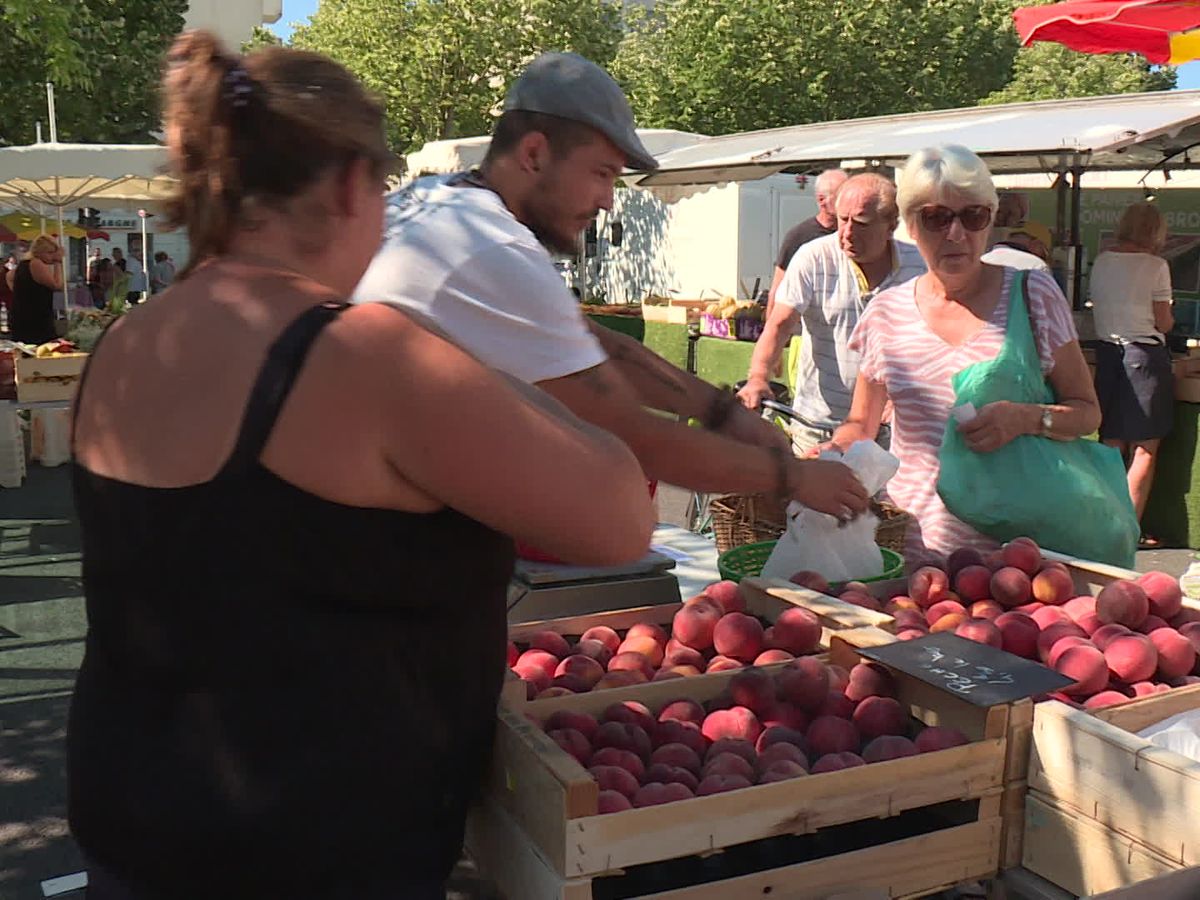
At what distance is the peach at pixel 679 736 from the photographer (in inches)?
74.8

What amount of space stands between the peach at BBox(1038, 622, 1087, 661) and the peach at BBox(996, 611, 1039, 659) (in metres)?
0.01

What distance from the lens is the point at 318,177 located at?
1.26 metres

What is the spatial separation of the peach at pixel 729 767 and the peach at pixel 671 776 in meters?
0.03

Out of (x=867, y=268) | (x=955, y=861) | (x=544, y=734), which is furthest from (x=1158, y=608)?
(x=867, y=268)

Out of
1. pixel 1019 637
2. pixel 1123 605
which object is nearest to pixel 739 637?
pixel 1019 637

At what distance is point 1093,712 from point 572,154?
1307 millimetres

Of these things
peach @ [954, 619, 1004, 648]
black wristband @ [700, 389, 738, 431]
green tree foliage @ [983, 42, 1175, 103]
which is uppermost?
green tree foliage @ [983, 42, 1175, 103]

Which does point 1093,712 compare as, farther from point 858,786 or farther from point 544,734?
point 544,734

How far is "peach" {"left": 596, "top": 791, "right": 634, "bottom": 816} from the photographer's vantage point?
1.64 metres

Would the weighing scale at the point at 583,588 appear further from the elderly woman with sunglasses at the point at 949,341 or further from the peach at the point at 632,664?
the elderly woman with sunglasses at the point at 949,341

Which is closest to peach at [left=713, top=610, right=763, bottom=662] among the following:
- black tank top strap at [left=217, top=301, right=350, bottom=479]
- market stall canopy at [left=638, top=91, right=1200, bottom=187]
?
black tank top strap at [left=217, top=301, right=350, bottom=479]

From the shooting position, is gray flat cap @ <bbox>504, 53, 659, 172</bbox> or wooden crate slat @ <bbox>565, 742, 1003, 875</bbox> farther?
gray flat cap @ <bbox>504, 53, 659, 172</bbox>

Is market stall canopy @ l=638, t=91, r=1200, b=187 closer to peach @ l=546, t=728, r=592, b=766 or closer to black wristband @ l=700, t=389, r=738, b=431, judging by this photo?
black wristband @ l=700, t=389, r=738, b=431

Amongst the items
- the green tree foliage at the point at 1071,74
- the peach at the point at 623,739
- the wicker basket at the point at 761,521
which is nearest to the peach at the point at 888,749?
the peach at the point at 623,739
